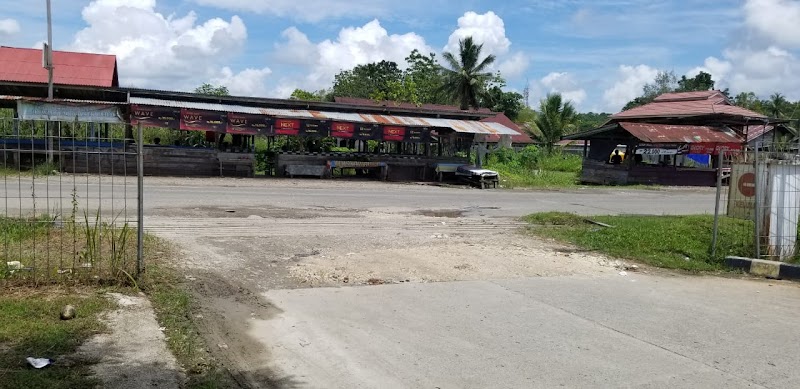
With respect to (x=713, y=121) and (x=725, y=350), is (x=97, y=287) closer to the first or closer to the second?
(x=725, y=350)

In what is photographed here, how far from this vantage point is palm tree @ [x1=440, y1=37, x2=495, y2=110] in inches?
2169

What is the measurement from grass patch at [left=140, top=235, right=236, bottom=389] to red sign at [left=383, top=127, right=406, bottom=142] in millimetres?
20582

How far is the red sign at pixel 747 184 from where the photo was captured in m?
10.0

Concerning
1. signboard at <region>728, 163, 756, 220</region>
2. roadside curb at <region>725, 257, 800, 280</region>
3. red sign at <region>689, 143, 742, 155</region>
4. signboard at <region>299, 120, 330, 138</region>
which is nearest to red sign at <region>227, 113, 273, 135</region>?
signboard at <region>299, 120, 330, 138</region>

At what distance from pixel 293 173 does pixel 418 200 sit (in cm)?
A: 988

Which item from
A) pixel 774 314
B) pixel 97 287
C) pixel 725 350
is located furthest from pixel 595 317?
pixel 97 287

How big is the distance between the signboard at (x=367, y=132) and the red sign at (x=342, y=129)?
247 millimetres

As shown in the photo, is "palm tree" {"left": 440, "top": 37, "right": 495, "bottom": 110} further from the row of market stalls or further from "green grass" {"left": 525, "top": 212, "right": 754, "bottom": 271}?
"green grass" {"left": 525, "top": 212, "right": 754, "bottom": 271}

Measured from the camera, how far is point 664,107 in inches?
1754

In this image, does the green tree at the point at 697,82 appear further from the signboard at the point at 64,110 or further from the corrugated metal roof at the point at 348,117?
the signboard at the point at 64,110

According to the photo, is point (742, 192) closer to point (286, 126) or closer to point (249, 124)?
point (286, 126)

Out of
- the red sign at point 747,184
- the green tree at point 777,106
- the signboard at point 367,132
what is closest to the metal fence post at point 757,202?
the red sign at point 747,184

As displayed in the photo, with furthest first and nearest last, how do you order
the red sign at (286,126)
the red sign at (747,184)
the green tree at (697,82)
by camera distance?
the green tree at (697,82), the red sign at (286,126), the red sign at (747,184)

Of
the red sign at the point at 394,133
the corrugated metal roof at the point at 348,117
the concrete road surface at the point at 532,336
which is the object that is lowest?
the concrete road surface at the point at 532,336
